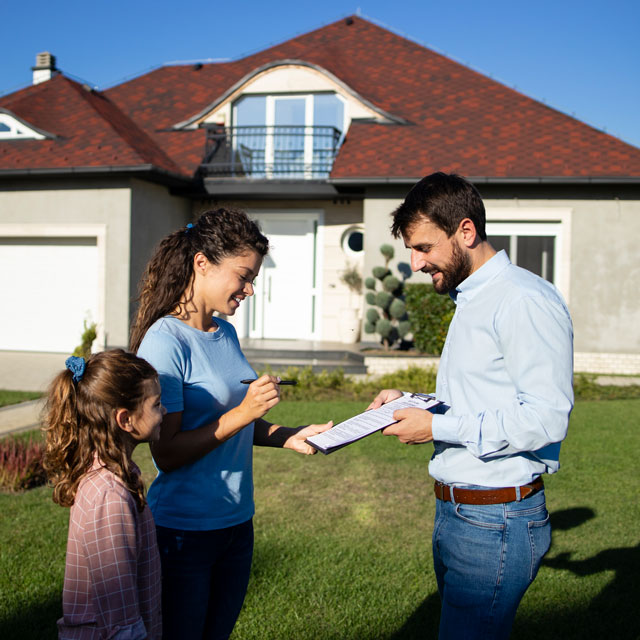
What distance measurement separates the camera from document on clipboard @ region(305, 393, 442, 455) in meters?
2.26

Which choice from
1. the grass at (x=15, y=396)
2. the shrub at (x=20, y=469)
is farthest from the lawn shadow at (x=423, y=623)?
the grass at (x=15, y=396)

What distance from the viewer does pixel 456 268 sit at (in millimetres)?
2371

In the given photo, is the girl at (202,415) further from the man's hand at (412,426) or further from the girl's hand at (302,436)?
the man's hand at (412,426)

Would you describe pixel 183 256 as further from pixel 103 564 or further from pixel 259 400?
pixel 103 564

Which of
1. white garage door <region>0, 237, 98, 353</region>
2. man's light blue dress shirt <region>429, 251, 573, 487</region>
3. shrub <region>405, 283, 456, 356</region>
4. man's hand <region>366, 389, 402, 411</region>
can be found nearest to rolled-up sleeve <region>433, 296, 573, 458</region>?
man's light blue dress shirt <region>429, 251, 573, 487</region>

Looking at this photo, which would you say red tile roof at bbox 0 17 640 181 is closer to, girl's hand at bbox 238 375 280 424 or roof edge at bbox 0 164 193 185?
roof edge at bbox 0 164 193 185

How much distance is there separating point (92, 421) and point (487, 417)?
1.24 metres

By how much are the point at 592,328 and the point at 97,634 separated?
41.9 feet

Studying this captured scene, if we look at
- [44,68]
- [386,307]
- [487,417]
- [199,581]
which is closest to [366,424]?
[487,417]

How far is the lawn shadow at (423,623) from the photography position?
11.6 feet

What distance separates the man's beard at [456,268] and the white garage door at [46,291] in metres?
12.5

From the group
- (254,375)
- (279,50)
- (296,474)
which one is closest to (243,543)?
(254,375)

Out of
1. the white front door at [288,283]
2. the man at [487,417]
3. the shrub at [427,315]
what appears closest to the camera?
the man at [487,417]

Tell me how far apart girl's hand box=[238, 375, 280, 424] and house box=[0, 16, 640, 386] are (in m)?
10.8
